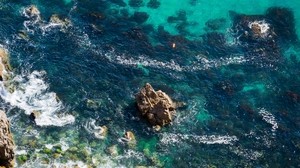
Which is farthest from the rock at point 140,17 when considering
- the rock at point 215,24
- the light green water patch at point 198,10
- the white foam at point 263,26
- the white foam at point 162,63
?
the white foam at point 263,26

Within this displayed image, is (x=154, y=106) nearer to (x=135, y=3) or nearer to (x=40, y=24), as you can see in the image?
(x=40, y=24)

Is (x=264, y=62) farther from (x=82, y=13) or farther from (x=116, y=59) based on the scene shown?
(x=82, y=13)

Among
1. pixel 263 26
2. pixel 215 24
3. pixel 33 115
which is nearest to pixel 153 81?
pixel 33 115

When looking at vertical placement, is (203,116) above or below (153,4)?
below

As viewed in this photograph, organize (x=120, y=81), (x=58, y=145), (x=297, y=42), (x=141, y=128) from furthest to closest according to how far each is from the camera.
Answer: (x=297, y=42), (x=120, y=81), (x=141, y=128), (x=58, y=145)

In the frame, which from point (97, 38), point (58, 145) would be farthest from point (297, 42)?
point (58, 145)

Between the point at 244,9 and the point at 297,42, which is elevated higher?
the point at 244,9

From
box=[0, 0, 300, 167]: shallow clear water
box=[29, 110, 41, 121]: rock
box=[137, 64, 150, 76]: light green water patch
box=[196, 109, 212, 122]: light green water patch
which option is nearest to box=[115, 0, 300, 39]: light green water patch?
box=[0, 0, 300, 167]: shallow clear water

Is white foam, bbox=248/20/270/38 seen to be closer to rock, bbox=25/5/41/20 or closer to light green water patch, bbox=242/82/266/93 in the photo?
light green water patch, bbox=242/82/266/93
